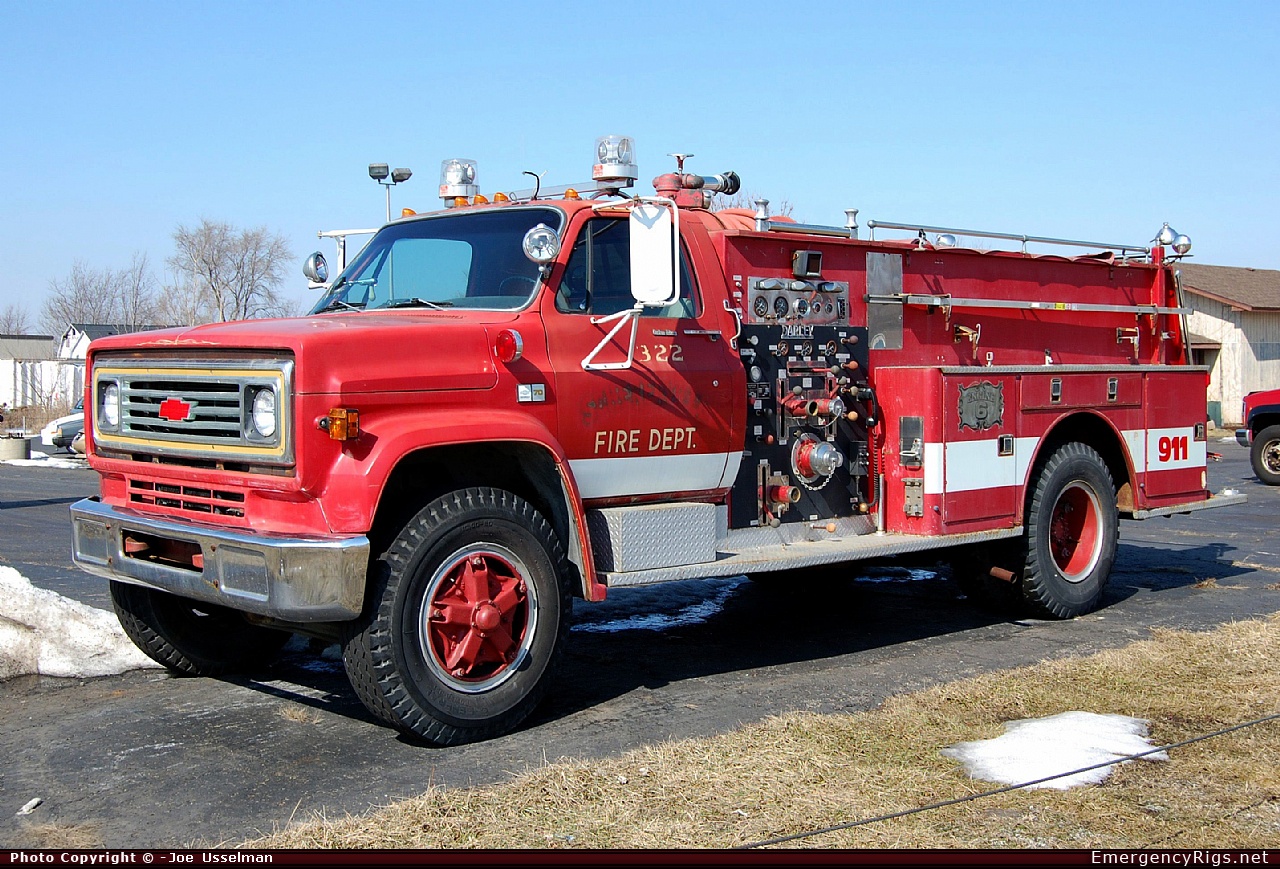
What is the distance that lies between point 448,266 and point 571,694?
2270 mm

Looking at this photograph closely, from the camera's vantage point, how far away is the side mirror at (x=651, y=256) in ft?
→ 19.4

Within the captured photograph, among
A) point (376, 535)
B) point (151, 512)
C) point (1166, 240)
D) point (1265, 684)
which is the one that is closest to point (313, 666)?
point (151, 512)

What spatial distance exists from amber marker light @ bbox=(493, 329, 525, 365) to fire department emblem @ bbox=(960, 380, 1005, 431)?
308 cm

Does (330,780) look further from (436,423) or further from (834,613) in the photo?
(834,613)

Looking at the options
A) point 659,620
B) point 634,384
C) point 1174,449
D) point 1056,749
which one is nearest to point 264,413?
point 634,384

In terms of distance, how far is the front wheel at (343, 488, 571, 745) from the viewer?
5.25 metres

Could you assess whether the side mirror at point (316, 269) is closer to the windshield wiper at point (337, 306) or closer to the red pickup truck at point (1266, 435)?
the windshield wiper at point (337, 306)

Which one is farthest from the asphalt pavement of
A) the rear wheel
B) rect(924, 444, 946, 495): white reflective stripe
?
rect(924, 444, 946, 495): white reflective stripe

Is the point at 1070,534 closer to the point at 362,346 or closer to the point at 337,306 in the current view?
the point at 337,306

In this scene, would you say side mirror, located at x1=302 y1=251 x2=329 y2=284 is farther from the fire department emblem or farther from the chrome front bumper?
the fire department emblem

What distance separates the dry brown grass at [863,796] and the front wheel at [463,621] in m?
0.63

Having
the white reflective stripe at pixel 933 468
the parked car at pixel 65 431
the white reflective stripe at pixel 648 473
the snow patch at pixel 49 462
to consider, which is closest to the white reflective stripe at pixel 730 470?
the white reflective stripe at pixel 648 473
